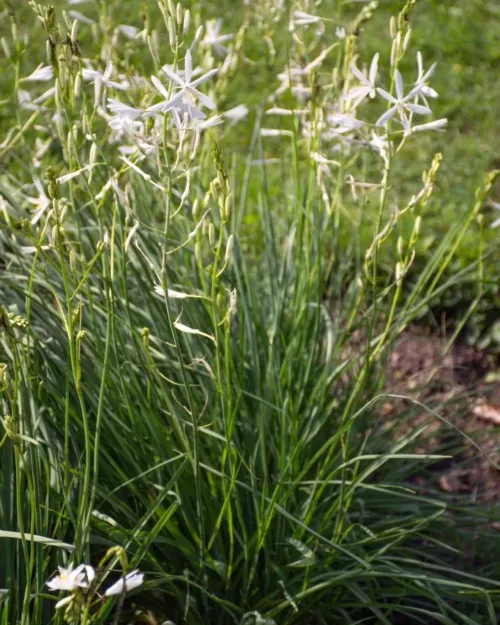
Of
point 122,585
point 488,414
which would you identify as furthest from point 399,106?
point 488,414

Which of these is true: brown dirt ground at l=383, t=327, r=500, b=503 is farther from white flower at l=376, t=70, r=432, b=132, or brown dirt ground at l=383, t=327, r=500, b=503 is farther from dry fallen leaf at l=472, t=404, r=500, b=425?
white flower at l=376, t=70, r=432, b=132

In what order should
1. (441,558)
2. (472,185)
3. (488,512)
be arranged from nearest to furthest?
1. (488,512)
2. (441,558)
3. (472,185)

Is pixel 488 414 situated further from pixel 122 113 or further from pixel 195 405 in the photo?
pixel 122 113

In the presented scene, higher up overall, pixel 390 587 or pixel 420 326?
pixel 390 587

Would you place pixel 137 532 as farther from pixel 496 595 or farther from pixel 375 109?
pixel 375 109

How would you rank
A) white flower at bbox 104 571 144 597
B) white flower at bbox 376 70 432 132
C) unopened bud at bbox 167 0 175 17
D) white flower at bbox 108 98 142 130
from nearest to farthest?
white flower at bbox 104 571 144 597 → unopened bud at bbox 167 0 175 17 → white flower at bbox 108 98 142 130 → white flower at bbox 376 70 432 132

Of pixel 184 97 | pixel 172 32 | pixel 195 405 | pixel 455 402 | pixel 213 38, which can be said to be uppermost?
pixel 172 32

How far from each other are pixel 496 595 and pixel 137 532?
89 centimetres

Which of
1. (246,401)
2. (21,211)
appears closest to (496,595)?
(246,401)

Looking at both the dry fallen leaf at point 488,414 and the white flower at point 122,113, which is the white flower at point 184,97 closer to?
the white flower at point 122,113

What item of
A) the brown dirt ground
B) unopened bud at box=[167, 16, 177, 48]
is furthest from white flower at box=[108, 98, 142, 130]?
the brown dirt ground

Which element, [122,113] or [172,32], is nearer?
[172,32]

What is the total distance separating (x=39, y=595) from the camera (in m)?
1.54

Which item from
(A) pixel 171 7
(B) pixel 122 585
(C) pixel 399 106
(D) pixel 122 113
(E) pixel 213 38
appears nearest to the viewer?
(B) pixel 122 585
